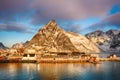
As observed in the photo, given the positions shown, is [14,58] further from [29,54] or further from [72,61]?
[72,61]

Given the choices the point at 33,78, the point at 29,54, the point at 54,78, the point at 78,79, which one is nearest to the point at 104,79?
the point at 78,79

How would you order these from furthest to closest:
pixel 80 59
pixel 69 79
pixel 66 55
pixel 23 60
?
pixel 66 55 → pixel 80 59 → pixel 23 60 → pixel 69 79

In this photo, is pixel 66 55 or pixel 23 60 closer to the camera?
pixel 23 60

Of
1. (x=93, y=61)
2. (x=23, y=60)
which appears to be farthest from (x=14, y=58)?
(x=93, y=61)

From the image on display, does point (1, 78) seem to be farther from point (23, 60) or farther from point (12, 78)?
point (23, 60)

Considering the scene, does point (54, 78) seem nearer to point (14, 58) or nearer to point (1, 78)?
point (1, 78)

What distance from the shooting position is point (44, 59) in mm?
146125

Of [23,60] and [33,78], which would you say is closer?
[33,78]

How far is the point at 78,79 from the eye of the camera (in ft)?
241

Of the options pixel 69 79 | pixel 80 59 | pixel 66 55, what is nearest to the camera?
pixel 69 79

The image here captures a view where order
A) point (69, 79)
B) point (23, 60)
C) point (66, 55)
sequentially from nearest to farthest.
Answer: point (69, 79) < point (23, 60) < point (66, 55)

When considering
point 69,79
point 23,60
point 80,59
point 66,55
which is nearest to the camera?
point 69,79

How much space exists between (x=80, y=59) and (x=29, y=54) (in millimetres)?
29960

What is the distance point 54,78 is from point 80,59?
7762 cm
